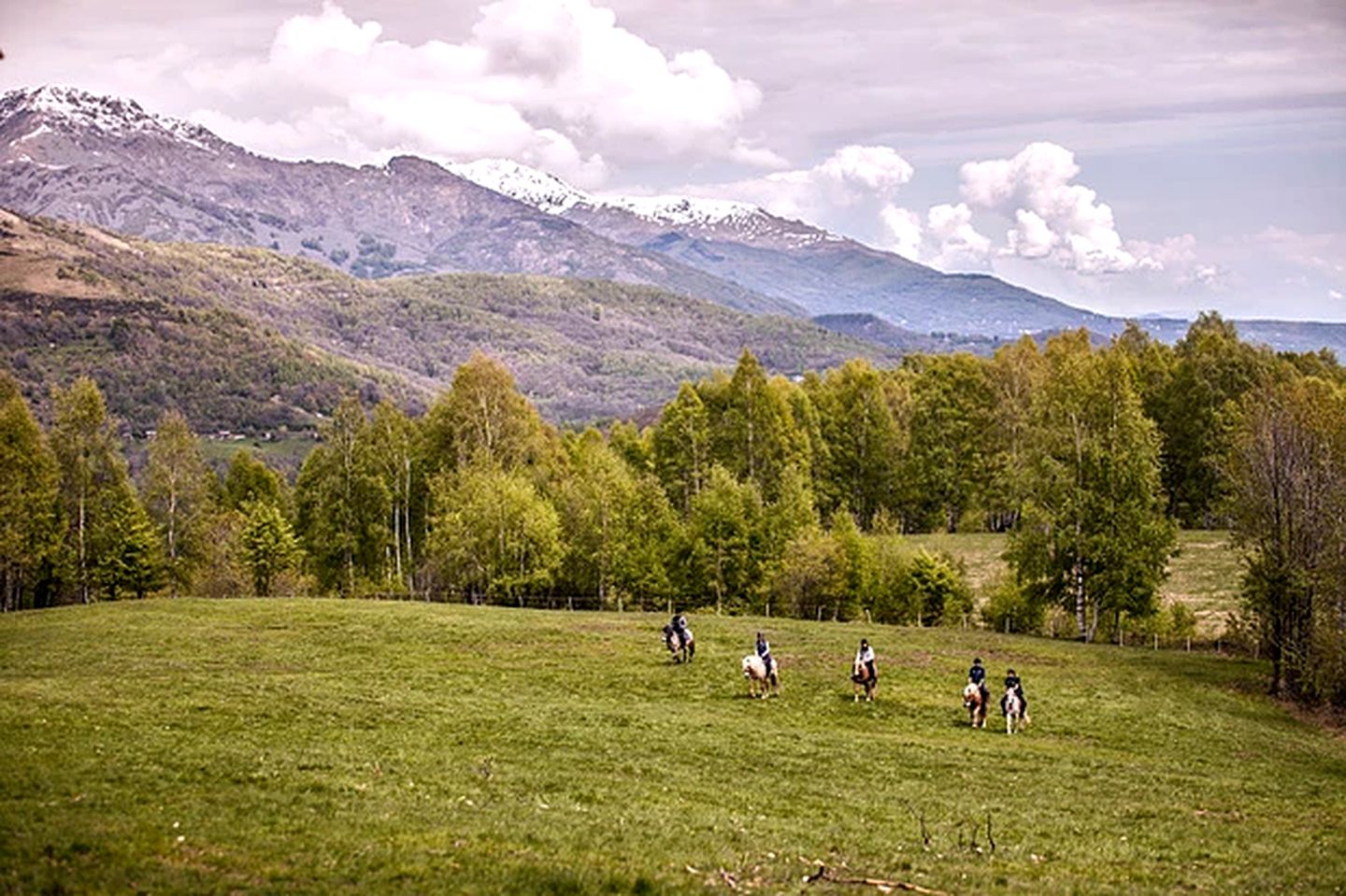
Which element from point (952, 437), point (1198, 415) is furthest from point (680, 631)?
point (1198, 415)

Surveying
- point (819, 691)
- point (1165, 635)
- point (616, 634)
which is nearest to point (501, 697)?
point (819, 691)

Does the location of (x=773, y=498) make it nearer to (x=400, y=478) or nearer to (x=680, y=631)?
(x=400, y=478)

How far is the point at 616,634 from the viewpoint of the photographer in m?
55.2

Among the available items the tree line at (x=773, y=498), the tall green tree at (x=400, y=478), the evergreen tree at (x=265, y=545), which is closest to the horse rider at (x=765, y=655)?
the tree line at (x=773, y=498)

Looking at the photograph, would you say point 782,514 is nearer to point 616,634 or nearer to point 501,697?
point 616,634

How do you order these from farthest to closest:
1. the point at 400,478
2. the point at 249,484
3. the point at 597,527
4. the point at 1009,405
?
the point at 249,484 → the point at 1009,405 → the point at 400,478 → the point at 597,527

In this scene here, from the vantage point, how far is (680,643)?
48.0 m

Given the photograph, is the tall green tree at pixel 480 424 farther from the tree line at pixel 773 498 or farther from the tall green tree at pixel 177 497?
the tall green tree at pixel 177 497

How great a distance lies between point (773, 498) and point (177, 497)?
46.6 m

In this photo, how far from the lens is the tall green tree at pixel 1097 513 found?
5972 cm

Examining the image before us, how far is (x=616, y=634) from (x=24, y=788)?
35328 millimetres

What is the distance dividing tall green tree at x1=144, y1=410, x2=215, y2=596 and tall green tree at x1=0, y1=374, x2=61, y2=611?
7056mm

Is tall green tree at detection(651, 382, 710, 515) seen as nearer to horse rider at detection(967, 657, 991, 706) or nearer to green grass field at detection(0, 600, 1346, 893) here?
green grass field at detection(0, 600, 1346, 893)

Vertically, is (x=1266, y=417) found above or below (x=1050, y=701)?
above
